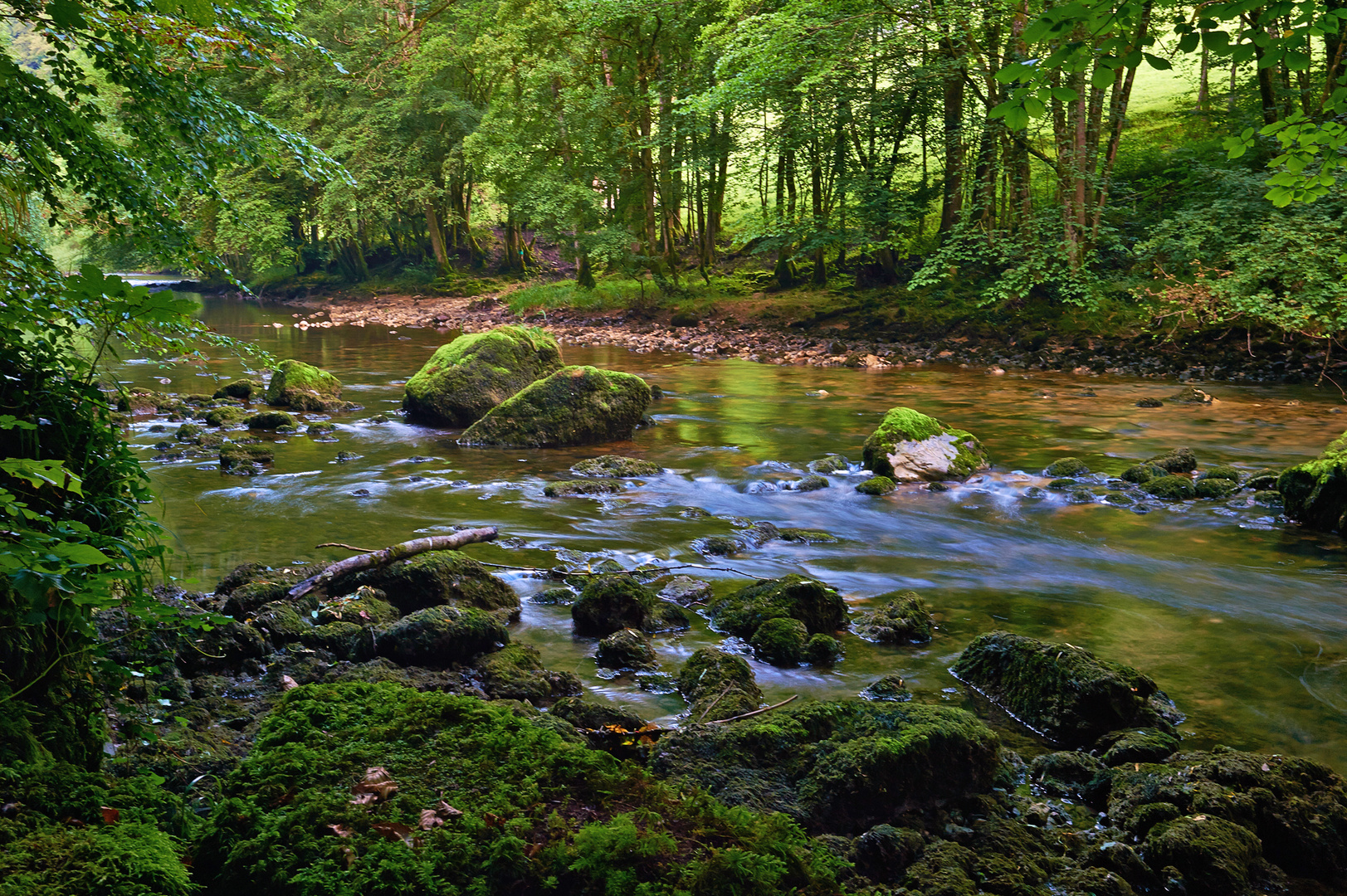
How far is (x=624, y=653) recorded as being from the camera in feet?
19.5

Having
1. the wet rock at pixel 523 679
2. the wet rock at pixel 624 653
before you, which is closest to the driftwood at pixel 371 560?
the wet rock at pixel 523 679

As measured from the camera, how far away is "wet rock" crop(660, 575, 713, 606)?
7.26 metres

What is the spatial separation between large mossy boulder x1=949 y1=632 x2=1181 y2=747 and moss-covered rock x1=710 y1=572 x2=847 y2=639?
46.0 inches

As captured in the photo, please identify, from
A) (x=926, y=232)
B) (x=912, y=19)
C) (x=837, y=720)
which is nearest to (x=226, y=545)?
(x=837, y=720)

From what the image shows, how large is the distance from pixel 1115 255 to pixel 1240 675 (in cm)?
1970

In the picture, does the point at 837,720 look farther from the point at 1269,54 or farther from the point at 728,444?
the point at 728,444

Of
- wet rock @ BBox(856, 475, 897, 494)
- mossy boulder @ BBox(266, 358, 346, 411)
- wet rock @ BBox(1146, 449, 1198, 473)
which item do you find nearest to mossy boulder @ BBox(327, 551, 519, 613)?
wet rock @ BBox(856, 475, 897, 494)

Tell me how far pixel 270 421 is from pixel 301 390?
2.17m

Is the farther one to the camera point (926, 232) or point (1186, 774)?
point (926, 232)

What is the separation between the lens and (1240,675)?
5.96 metres

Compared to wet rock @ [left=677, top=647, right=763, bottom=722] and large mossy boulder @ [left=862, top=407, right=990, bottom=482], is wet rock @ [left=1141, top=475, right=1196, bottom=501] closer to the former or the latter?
large mossy boulder @ [left=862, top=407, right=990, bottom=482]

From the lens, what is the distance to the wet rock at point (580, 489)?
10875 mm

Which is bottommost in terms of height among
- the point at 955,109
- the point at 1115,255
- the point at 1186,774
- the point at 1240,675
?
the point at 1240,675

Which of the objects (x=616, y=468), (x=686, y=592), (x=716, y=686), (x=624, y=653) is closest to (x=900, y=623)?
(x=686, y=592)
